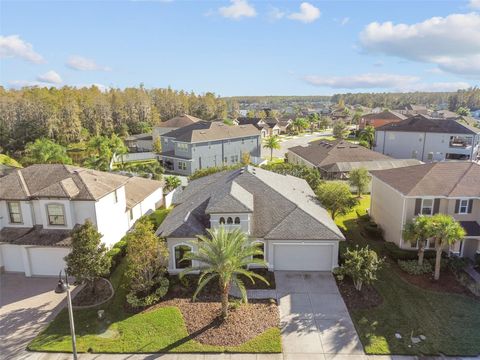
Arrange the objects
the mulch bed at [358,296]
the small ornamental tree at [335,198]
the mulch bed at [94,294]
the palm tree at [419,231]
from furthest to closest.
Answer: the small ornamental tree at [335,198]
the palm tree at [419,231]
the mulch bed at [94,294]
the mulch bed at [358,296]

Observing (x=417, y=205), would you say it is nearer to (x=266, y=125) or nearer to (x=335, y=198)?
(x=335, y=198)

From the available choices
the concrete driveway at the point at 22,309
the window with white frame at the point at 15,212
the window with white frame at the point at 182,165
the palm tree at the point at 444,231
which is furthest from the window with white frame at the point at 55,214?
the window with white frame at the point at 182,165

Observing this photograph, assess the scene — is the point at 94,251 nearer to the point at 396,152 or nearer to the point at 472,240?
the point at 472,240

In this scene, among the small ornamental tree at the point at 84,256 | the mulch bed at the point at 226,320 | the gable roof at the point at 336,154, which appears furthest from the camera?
the gable roof at the point at 336,154

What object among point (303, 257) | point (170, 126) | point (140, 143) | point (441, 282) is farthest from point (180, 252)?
point (140, 143)

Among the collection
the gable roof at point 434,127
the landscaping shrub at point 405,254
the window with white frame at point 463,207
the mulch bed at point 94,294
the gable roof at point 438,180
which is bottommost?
the mulch bed at point 94,294

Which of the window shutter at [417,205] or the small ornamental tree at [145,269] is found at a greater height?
the window shutter at [417,205]

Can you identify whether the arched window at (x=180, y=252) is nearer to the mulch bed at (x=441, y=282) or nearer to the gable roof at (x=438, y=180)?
the mulch bed at (x=441, y=282)

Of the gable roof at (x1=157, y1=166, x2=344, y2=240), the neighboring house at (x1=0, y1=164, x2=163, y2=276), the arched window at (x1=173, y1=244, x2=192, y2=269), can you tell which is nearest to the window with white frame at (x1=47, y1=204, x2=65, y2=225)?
the neighboring house at (x1=0, y1=164, x2=163, y2=276)
